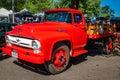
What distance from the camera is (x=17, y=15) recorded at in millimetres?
30953

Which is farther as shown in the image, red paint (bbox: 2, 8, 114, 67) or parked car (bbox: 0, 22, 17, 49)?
parked car (bbox: 0, 22, 17, 49)

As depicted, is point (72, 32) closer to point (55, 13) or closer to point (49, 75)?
point (55, 13)

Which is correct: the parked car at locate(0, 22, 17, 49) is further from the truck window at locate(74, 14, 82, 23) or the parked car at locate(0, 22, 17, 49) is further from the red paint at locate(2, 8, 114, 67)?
the truck window at locate(74, 14, 82, 23)

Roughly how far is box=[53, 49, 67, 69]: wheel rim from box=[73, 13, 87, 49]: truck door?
2.54 ft

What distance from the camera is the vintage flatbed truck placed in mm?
6910

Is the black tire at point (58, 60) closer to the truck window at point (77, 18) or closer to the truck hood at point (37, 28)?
the truck hood at point (37, 28)

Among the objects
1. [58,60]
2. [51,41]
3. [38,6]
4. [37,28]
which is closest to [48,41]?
[51,41]

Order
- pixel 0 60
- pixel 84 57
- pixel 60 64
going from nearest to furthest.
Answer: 1. pixel 60 64
2. pixel 0 60
3. pixel 84 57

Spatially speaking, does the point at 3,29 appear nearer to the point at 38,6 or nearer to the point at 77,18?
the point at 77,18

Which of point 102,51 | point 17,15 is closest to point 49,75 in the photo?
point 102,51

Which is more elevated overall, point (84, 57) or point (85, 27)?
point (85, 27)

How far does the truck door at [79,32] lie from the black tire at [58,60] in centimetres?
71

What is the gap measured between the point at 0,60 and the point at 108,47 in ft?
18.1

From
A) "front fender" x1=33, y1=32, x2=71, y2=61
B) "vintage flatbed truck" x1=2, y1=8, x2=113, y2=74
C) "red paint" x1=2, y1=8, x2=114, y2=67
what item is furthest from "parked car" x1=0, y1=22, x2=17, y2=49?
"front fender" x1=33, y1=32, x2=71, y2=61
